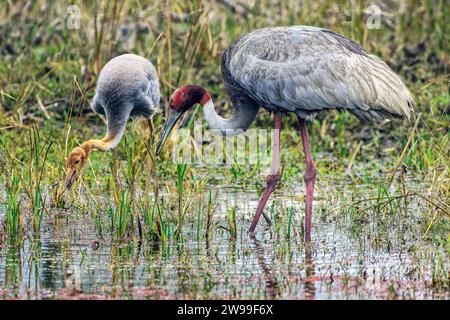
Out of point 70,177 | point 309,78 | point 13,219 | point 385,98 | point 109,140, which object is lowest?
point 13,219

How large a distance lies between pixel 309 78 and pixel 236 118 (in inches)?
29.6

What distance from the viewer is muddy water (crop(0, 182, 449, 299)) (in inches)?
232

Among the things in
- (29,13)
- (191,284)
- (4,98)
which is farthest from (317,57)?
(29,13)

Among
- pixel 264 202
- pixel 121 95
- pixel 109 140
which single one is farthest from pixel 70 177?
pixel 264 202

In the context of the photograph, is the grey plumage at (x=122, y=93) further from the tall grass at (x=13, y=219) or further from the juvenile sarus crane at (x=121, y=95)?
the tall grass at (x=13, y=219)

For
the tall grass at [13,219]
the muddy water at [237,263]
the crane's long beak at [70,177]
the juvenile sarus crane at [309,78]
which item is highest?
the juvenile sarus crane at [309,78]

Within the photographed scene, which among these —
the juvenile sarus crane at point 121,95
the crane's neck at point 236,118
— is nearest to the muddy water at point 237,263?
the crane's neck at point 236,118

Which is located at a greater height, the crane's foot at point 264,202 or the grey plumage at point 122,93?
the grey plumage at point 122,93

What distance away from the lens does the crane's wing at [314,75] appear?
7.54m

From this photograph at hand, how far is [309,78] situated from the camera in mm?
7625

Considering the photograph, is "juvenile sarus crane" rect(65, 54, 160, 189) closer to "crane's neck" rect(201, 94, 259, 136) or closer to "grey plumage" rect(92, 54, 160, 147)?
"grey plumage" rect(92, 54, 160, 147)

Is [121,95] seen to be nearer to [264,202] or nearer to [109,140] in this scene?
[109,140]

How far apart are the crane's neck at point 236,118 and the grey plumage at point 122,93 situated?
2.60 feet

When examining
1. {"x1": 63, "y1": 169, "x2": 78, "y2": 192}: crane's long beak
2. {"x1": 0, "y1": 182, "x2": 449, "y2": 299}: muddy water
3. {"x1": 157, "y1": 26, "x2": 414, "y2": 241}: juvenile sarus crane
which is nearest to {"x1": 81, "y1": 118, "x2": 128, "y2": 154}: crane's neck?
{"x1": 63, "y1": 169, "x2": 78, "y2": 192}: crane's long beak
